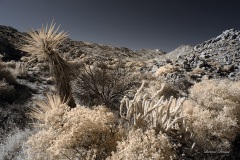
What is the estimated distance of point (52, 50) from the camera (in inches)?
243

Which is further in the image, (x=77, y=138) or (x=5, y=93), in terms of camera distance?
(x=5, y=93)

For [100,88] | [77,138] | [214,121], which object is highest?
[100,88]

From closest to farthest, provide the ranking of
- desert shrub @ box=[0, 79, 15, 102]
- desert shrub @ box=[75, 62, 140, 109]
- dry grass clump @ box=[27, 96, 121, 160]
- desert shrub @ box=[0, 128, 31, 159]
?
dry grass clump @ box=[27, 96, 121, 160] < desert shrub @ box=[0, 128, 31, 159] < desert shrub @ box=[75, 62, 140, 109] < desert shrub @ box=[0, 79, 15, 102]

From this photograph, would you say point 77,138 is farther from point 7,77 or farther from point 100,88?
point 7,77

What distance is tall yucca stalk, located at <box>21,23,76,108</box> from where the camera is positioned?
604 cm

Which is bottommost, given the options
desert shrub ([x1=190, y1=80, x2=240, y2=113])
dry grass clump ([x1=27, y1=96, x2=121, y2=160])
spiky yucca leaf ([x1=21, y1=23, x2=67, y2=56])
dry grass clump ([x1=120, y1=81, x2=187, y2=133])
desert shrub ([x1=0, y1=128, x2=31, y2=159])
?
desert shrub ([x1=0, y1=128, x2=31, y2=159])

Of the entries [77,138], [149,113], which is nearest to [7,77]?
[149,113]

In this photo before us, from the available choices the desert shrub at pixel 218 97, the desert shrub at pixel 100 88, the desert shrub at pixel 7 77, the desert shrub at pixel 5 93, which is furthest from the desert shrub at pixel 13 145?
the desert shrub at pixel 218 97

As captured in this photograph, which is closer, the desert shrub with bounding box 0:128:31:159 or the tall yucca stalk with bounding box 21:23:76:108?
the desert shrub with bounding box 0:128:31:159

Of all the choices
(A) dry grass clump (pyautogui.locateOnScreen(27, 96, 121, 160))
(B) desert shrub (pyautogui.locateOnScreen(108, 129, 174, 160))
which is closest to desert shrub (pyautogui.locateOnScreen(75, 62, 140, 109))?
(A) dry grass clump (pyautogui.locateOnScreen(27, 96, 121, 160))

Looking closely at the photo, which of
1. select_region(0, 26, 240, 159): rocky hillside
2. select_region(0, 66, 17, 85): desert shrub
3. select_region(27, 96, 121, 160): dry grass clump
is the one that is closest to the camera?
select_region(27, 96, 121, 160): dry grass clump

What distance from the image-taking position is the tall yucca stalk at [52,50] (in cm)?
604

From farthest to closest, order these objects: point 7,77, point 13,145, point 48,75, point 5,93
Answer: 1. point 48,75
2. point 7,77
3. point 5,93
4. point 13,145

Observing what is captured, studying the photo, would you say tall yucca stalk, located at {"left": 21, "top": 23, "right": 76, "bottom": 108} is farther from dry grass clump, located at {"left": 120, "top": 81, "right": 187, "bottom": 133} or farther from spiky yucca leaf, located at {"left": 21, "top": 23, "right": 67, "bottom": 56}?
dry grass clump, located at {"left": 120, "top": 81, "right": 187, "bottom": 133}
